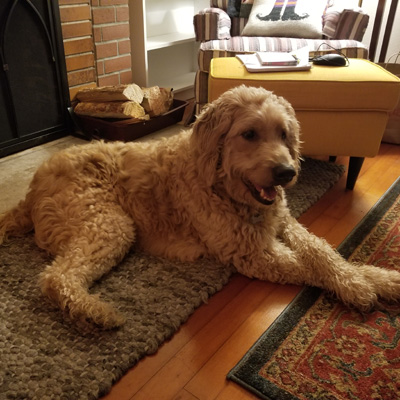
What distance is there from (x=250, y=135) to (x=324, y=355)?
0.84 m

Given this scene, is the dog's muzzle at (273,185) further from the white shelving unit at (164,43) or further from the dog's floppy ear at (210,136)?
the white shelving unit at (164,43)

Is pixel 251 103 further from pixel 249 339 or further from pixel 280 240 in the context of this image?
pixel 249 339

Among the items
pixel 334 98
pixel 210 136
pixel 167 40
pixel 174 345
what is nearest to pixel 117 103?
pixel 167 40

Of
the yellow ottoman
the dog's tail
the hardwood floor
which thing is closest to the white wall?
the yellow ottoman

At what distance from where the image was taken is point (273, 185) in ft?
5.15

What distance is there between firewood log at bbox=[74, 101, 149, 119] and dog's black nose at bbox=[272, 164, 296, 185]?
1991 millimetres

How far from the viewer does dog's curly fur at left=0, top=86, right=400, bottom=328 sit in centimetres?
159

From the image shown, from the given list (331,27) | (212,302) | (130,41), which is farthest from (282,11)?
(212,302)

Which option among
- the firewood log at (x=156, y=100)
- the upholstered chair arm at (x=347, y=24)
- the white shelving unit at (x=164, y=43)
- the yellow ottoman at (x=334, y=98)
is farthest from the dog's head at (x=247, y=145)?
the white shelving unit at (x=164, y=43)

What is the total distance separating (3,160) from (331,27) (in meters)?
2.82

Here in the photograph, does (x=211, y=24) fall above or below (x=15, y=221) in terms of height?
above

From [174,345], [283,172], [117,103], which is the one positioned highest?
[283,172]

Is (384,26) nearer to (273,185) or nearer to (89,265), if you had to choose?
(273,185)

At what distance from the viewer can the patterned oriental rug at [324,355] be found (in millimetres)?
1300
